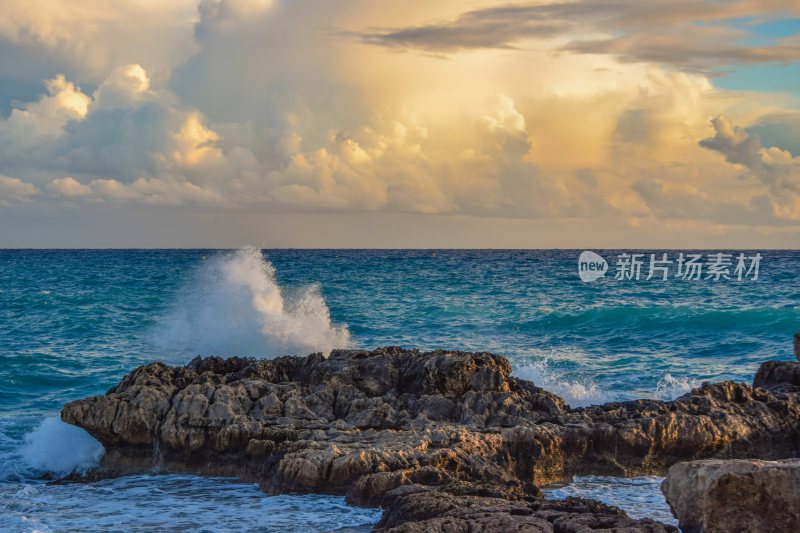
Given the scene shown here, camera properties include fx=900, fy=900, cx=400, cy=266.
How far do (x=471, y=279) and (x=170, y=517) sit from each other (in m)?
47.7

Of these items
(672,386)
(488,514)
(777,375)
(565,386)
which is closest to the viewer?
(488,514)

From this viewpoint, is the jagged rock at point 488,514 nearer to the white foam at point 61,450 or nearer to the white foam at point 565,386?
the white foam at point 61,450

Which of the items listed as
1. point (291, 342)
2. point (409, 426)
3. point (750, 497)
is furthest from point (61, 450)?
point (291, 342)

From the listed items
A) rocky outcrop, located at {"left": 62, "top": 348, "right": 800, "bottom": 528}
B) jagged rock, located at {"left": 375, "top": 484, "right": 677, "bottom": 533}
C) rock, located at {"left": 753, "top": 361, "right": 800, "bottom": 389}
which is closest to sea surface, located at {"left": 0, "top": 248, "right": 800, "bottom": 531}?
rocky outcrop, located at {"left": 62, "top": 348, "right": 800, "bottom": 528}

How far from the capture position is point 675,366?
899 inches

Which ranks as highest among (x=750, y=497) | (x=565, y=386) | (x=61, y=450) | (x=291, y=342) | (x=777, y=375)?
(x=777, y=375)

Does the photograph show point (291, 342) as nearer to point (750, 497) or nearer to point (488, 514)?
point (488, 514)

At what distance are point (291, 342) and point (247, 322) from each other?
2.33 metres

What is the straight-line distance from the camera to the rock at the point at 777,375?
15039 mm

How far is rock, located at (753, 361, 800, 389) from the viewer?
15.0m

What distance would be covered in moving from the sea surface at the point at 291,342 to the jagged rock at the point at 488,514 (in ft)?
2.19

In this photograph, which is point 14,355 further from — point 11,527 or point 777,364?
point 777,364

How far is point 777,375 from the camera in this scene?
15.3 meters

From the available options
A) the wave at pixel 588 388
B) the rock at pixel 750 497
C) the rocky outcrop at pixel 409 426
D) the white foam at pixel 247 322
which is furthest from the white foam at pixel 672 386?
the rock at pixel 750 497
